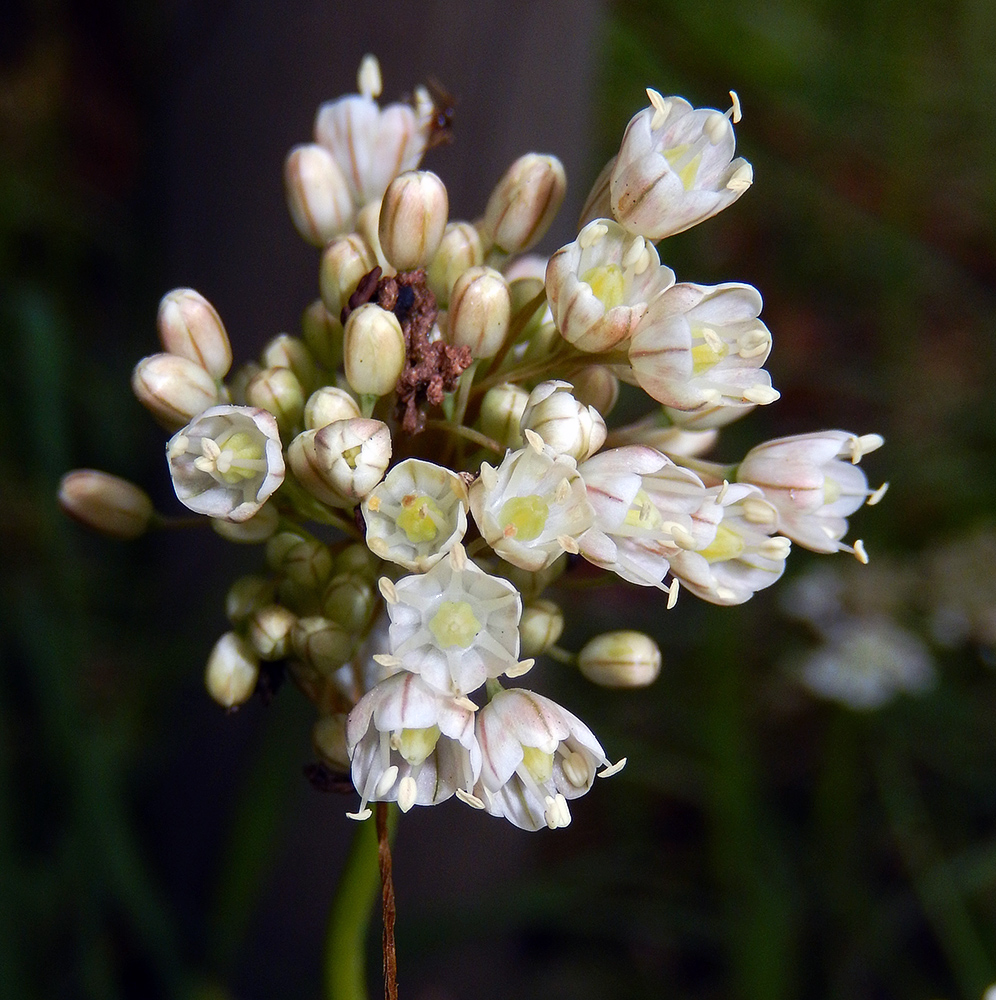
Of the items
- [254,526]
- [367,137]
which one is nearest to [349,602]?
[254,526]

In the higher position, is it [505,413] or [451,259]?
[451,259]

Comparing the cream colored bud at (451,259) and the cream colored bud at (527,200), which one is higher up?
the cream colored bud at (527,200)

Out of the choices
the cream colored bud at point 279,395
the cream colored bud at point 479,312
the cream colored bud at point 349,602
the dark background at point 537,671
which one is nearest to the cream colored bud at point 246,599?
the cream colored bud at point 349,602

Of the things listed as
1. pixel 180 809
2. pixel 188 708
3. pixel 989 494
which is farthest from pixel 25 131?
pixel 989 494

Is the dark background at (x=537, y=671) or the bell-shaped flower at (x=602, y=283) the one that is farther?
the dark background at (x=537, y=671)

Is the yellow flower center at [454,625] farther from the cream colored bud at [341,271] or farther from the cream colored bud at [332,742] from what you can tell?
the cream colored bud at [341,271]

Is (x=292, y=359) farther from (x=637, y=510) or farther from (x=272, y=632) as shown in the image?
(x=637, y=510)

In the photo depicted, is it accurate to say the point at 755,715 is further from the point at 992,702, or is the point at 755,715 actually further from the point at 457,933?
the point at 457,933
